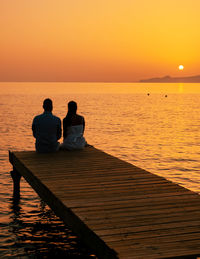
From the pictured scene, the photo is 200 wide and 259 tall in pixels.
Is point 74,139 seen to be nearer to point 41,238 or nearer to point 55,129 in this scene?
point 55,129

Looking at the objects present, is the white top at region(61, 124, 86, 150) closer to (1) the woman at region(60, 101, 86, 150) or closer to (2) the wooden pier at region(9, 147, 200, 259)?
(1) the woman at region(60, 101, 86, 150)

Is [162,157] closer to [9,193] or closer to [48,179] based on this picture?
[9,193]

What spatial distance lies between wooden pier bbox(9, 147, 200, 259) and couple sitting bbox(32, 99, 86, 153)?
91cm

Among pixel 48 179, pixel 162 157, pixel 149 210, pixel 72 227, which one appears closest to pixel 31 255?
pixel 48 179

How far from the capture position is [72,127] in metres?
13.0

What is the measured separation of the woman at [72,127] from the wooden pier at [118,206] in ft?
3.95

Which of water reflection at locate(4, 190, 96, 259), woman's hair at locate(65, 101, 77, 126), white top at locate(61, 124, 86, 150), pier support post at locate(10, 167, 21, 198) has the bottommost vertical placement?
water reflection at locate(4, 190, 96, 259)

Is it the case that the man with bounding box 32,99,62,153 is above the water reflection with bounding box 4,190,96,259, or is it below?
above

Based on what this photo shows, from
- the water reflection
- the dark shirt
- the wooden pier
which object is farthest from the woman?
the water reflection

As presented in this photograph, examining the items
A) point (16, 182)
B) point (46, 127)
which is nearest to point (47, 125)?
point (46, 127)

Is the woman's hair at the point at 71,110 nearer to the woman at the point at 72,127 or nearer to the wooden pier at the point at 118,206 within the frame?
the woman at the point at 72,127

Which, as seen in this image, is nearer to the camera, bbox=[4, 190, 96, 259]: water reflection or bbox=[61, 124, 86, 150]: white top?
bbox=[4, 190, 96, 259]: water reflection

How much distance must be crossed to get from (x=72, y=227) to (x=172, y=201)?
216 centimetres

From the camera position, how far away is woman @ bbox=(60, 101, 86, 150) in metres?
12.9
